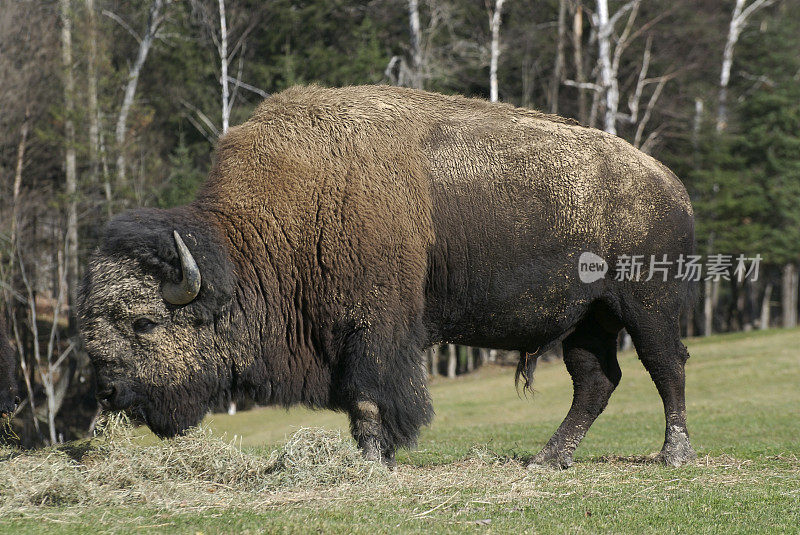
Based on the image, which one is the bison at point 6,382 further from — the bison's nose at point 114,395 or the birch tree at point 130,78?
the birch tree at point 130,78

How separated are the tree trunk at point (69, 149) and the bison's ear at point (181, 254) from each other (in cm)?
1799

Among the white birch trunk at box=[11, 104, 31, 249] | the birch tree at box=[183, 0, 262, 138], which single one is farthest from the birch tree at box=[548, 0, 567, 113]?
the white birch trunk at box=[11, 104, 31, 249]

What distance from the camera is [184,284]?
7.16 meters

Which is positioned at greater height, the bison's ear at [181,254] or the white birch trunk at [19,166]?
the white birch trunk at [19,166]

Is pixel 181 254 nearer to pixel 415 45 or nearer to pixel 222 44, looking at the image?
pixel 222 44

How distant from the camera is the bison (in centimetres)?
916

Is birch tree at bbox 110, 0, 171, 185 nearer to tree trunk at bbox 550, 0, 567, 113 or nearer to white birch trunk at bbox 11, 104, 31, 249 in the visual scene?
white birch trunk at bbox 11, 104, 31, 249

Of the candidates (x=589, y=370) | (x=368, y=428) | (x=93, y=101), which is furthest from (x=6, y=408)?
(x=93, y=101)

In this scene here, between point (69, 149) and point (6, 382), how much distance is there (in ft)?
56.3

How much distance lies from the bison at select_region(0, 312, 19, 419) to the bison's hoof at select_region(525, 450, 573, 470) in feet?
18.0

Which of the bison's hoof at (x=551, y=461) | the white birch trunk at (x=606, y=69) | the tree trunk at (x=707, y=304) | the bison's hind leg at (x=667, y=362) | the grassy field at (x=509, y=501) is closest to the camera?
the grassy field at (x=509, y=501)

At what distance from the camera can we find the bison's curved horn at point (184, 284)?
7.06 meters

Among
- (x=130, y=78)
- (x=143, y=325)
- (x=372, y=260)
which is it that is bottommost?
(x=143, y=325)

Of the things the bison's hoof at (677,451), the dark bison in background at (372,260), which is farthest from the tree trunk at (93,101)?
the bison's hoof at (677,451)
